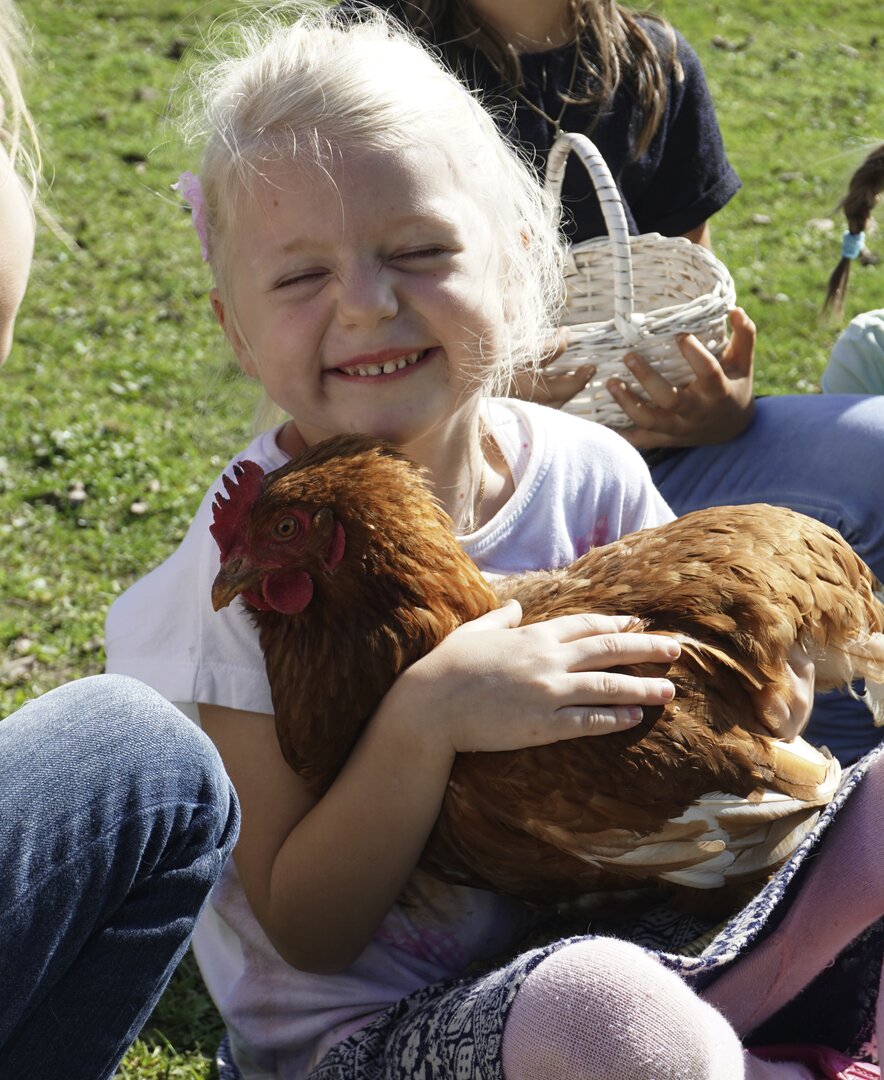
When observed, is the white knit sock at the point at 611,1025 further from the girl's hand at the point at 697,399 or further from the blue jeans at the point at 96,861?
the girl's hand at the point at 697,399

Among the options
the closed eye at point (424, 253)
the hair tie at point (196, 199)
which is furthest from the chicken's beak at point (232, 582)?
the hair tie at point (196, 199)

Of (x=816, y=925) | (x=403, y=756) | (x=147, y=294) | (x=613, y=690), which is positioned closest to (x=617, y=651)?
(x=613, y=690)

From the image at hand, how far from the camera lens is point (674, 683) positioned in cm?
170

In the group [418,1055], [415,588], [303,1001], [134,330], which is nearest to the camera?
[418,1055]

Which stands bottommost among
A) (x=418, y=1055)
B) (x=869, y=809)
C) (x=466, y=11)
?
(x=418, y=1055)

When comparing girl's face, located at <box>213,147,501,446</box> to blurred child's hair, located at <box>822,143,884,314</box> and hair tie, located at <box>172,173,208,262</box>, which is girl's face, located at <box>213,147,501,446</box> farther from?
blurred child's hair, located at <box>822,143,884,314</box>

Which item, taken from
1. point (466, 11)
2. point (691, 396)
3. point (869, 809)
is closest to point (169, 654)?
point (869, 809)

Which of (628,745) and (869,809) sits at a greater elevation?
(628,745)

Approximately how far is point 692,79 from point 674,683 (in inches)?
84.6

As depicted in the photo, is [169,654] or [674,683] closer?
[674,683]

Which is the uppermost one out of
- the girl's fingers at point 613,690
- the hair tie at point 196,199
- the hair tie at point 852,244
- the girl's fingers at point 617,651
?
the hair tie at point 196,199

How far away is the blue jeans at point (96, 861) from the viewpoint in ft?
4.62

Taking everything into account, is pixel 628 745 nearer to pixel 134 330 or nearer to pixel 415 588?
pixel 415 588

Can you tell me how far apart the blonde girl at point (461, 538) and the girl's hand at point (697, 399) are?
531 millimetres
